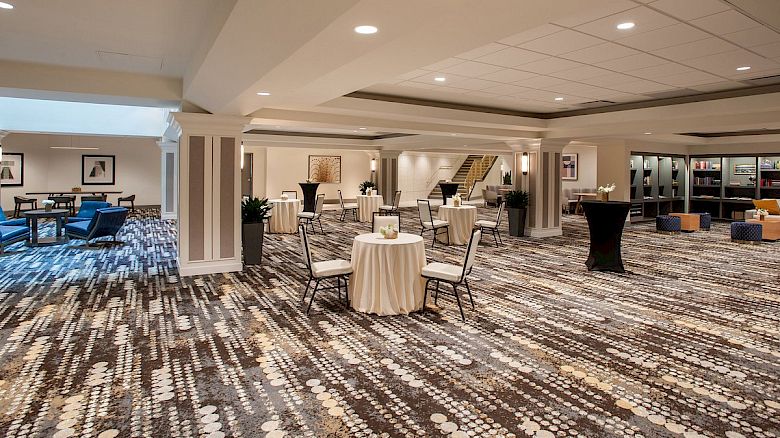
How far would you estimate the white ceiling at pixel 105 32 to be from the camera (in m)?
3.59

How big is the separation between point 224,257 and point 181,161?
1.51m

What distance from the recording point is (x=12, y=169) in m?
15.5

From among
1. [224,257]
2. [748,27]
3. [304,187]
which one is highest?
[748,27]

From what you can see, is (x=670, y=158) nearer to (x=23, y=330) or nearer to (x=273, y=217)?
(x=273, y=217)

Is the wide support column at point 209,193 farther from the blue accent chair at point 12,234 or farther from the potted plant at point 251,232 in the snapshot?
the blue accent chair at point 12,234

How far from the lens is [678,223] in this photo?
12.2 m

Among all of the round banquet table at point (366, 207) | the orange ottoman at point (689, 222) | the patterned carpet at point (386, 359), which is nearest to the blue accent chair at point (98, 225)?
the patterned carpet at point (386, 359)

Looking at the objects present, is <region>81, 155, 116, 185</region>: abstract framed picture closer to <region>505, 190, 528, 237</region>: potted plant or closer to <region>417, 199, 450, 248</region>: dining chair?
<region>417, 199, 450, 248</region>: dining chair

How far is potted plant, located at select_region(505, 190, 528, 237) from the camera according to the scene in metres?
11.1

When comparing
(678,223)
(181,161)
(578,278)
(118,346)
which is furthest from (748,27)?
(678,223)

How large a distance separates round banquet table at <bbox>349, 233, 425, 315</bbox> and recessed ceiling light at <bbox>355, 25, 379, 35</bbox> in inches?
101

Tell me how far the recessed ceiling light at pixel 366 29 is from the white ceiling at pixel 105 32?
1.25 metres

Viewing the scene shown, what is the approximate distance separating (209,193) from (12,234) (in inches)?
163

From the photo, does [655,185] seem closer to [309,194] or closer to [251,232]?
[309,194]
